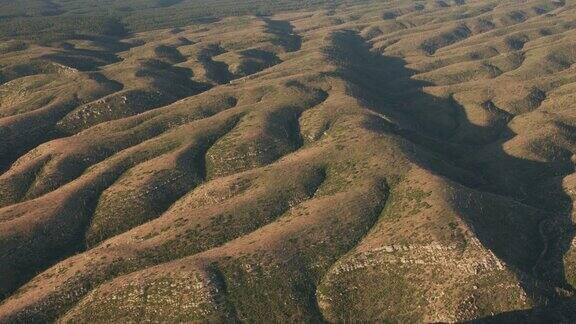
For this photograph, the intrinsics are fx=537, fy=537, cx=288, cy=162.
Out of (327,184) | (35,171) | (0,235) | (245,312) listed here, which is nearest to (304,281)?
(245,312)

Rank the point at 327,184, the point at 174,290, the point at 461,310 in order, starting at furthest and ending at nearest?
the point at 327,184 → the point at 174,290 → the point at 461,310

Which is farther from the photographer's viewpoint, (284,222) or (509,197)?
(509,197)

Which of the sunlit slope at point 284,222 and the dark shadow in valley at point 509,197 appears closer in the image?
the sunlit slope at point 284,222

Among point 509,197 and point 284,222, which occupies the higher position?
point 284,222

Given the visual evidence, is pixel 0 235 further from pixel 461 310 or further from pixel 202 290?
pixel 461 310

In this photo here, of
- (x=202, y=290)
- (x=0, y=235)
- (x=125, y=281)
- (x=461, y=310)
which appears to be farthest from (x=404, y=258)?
(x=0, y=235)

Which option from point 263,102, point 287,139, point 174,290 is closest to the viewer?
point 174,290

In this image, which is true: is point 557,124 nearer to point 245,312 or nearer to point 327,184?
point 327,184

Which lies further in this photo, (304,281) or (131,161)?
(131,161)

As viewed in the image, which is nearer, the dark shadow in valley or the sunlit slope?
the sunlit slope
